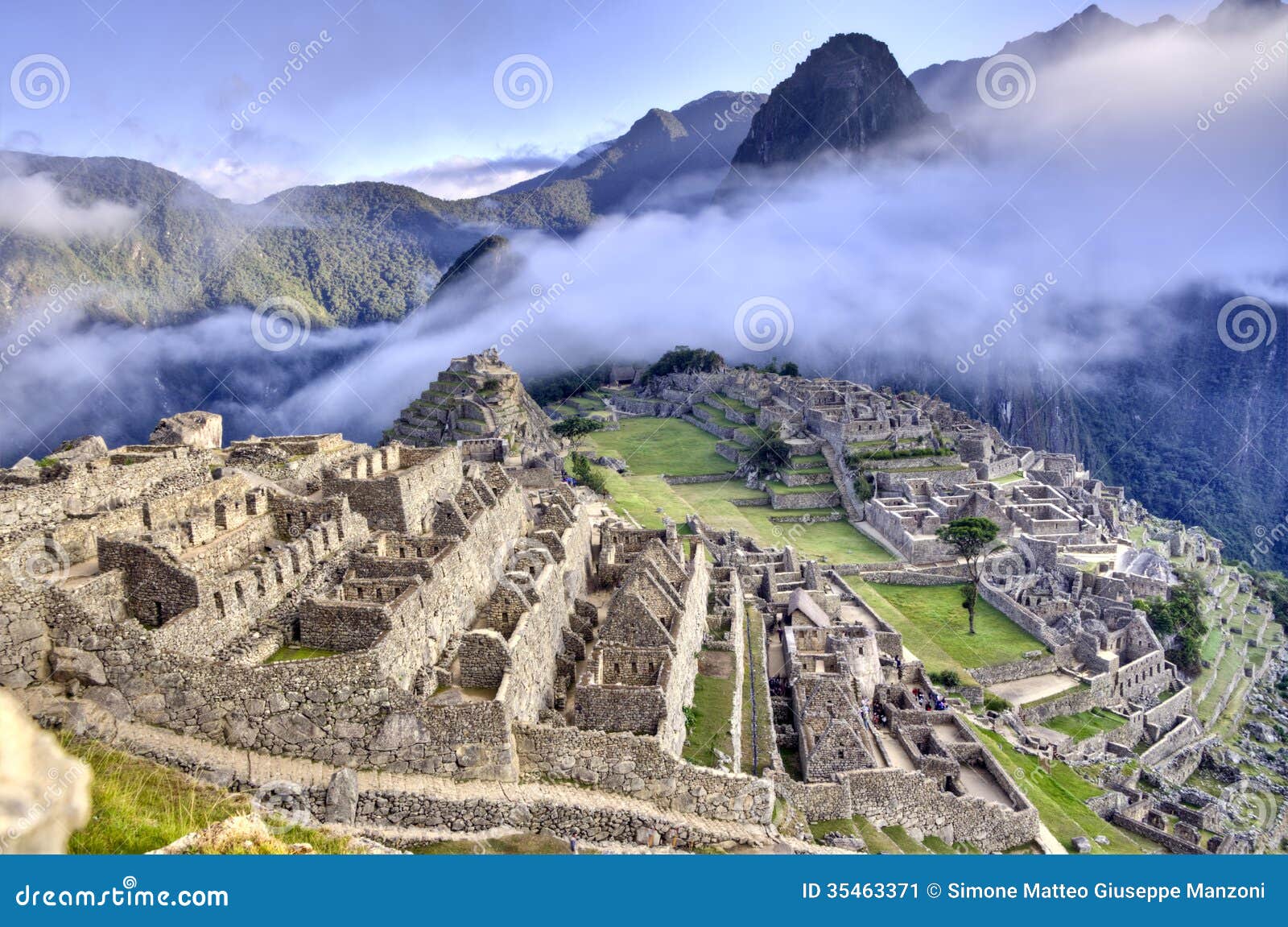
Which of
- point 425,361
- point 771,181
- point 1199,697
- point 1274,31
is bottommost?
point 1199,697

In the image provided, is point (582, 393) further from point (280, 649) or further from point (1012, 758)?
point (280, 649)

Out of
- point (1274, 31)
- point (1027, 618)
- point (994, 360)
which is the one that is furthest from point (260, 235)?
point (1274, 31)

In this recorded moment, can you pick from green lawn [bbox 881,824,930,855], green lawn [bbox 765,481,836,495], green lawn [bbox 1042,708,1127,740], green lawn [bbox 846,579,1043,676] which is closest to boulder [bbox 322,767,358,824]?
green lawn [bbox 881,824,930,855]

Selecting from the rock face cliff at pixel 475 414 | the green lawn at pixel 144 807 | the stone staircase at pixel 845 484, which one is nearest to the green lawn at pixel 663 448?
the rock face cliff at pixel 475 414

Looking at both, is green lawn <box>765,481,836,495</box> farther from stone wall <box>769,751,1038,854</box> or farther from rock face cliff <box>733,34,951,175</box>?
rock face cliff <box>733,34,951,175</box>

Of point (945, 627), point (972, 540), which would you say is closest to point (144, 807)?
point (945, 627)

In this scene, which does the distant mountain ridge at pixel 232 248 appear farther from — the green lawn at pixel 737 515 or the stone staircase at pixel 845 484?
the stone staircase at pixel 845 484
